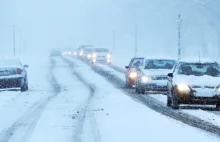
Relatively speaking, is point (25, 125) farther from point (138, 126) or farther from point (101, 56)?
point (101, 56)

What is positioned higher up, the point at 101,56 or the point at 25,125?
the point at 25,125

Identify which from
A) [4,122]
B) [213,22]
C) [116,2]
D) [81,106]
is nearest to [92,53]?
[213,22]

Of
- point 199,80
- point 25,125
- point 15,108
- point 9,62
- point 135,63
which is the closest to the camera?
point 25,125

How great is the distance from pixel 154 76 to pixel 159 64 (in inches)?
66.3

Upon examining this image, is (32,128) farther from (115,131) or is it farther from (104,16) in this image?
(104,16)

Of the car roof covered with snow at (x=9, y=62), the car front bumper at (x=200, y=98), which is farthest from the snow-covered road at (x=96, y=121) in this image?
the car roof covered with snow at (x=9, y=62)

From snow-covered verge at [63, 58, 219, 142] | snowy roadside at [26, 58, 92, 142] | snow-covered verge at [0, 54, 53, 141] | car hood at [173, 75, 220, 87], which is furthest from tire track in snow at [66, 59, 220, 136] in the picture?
snow-covered verge at [0, 54, 53, 141]

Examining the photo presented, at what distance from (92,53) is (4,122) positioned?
5221 cm

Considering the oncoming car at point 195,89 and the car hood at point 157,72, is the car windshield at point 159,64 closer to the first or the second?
the car hood at point 157,72

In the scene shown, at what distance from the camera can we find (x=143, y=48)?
130 metres

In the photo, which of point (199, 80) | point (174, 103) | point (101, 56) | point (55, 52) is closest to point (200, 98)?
point (199, 80)

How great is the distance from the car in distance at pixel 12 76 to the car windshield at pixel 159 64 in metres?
5.37

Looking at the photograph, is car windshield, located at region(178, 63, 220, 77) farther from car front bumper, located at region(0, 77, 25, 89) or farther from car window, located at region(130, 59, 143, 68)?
car window, located at region(130, 59, 143, 68)

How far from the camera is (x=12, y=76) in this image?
28.2 metres
